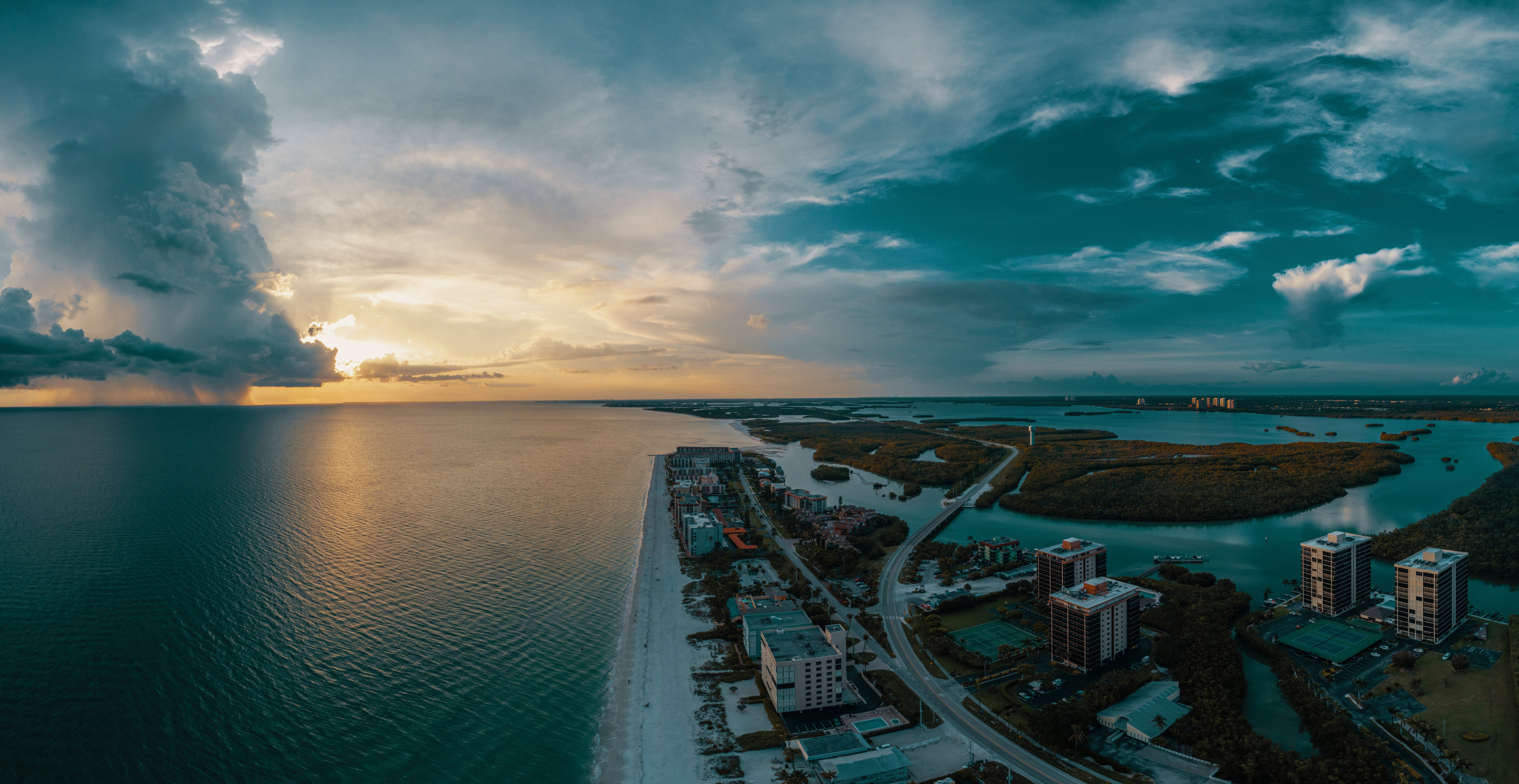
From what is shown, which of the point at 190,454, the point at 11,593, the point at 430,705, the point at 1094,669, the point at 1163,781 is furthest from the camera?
the point at 190,454

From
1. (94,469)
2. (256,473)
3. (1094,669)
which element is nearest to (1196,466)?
(1094,669)

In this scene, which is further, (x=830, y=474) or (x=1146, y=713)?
(x=830, y=474)

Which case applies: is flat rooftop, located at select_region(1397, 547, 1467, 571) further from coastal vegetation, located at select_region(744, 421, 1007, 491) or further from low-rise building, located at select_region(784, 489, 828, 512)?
coastal vegetation, located at select_region(744, 421, 1007, 491)

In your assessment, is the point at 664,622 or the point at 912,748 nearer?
the point at 912,748

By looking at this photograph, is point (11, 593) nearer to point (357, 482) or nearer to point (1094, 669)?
point (357, 482)

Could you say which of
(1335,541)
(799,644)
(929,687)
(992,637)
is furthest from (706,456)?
(1335,541)

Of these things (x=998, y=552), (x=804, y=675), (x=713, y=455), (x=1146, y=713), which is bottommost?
(x=1146, y=713)

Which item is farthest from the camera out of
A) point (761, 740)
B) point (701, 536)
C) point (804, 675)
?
point (701, 536)

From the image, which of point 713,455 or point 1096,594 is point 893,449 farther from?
point 1096,594
